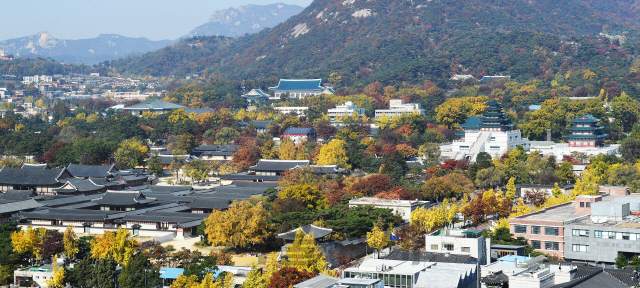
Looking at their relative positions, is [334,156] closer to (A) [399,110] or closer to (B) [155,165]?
(B) [155,165]

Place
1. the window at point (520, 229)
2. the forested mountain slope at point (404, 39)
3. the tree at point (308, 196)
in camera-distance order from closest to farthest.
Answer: the window at point (520, 229) < the tree at point (308, 196) < the forested mountain slope at point (404, 39)

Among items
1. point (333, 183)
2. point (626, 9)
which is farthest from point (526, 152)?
point (626, 9)

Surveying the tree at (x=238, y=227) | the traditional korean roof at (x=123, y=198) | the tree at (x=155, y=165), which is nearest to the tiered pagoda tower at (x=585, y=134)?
the tree at (x=155, y=165)

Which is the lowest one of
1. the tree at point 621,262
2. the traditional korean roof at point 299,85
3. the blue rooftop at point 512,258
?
the tree at point 621,262

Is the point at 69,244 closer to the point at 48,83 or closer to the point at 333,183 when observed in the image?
the point at 333,183

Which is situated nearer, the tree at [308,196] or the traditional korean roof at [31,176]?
the tree at [308,196]

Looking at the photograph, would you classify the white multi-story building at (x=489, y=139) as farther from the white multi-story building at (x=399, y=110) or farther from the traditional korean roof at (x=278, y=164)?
the white multi-story building at (x=399, y=110)
